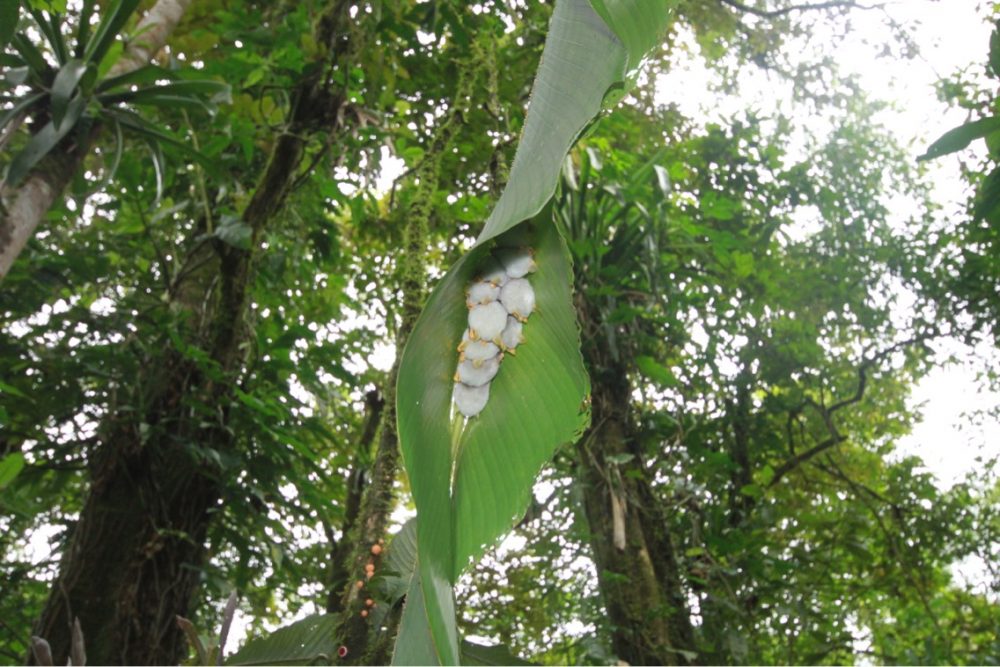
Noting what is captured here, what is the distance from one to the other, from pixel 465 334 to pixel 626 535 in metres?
1.72

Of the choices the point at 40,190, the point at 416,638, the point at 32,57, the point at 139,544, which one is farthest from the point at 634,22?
the point at 139,544

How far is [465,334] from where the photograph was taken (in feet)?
1.32

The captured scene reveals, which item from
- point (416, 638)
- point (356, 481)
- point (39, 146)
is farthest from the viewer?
point (356, 481)

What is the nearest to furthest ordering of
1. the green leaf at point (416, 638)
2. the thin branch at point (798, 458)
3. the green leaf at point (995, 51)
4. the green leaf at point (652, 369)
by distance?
1. the green leaf at point (416, 638)
2. the green leaf at point (995, 51)
3. the green leaf at point (652, 369)
4. the thin branch at point (798, 458)

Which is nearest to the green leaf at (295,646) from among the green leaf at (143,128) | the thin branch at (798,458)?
the green leaf at (143,128)

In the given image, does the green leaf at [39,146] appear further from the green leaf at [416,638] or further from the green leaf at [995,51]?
the green leaf at [995,51]

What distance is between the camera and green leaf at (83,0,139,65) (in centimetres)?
138

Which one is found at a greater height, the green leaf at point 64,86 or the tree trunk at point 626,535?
the green leaf at point 64,86

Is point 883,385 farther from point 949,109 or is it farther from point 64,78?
point 64,78

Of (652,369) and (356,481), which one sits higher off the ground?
(356,481)

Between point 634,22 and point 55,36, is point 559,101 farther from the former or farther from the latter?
point 55,36

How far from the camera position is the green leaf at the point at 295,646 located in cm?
74

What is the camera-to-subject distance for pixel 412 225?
90 cm

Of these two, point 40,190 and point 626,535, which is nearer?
point 40,190
